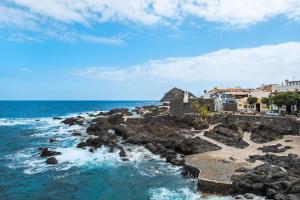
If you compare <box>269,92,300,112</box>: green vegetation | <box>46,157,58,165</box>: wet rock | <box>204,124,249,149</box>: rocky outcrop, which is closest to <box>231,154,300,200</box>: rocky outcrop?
<box>204,124,249,149</box>: rocky outcrop

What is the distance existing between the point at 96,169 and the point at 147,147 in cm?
1216

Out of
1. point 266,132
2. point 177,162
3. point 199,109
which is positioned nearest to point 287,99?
point 266,132

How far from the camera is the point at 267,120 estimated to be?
6262cm

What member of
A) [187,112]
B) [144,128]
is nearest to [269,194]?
[144,128]

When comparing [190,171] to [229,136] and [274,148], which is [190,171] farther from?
[229,136]

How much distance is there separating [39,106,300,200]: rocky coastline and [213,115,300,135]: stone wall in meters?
1.34

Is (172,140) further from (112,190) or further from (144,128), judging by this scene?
(112,190)

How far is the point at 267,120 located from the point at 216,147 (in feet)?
64.0

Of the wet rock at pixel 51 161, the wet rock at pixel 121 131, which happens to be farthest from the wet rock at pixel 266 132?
the wet rock at pixel 51 161

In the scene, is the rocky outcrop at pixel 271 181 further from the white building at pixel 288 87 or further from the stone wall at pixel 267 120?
the white building at pixel 288 87

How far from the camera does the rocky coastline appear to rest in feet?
99.6

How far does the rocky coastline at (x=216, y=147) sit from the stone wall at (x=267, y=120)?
1343mm

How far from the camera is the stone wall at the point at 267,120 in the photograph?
5771 centimetres

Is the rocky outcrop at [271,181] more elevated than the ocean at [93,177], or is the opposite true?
the rocky outcrop at [271,181]
